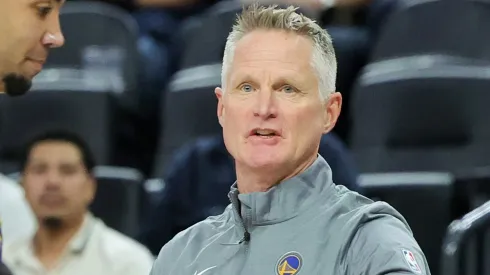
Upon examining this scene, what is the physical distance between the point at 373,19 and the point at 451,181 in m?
1.40

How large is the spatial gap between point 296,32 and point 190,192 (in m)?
1.95

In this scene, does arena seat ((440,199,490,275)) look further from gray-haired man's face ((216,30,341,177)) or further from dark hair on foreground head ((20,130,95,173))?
dark hair on foreground head ((20,130,95,173))

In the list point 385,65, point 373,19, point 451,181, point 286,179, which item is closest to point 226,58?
point 286,179

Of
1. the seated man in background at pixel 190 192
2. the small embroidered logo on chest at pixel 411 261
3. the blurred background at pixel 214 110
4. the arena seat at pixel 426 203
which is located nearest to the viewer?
the small embroidered logo on chest at pixel 411 261

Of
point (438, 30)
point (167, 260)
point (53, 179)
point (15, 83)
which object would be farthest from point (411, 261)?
point (438, 30)

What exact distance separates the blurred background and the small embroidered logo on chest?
1664 millimetres

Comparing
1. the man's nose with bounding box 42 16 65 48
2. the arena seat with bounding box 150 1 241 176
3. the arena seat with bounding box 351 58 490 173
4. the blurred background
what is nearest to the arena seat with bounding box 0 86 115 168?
the blurred background

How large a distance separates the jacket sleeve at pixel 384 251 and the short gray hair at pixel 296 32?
22 centimetres

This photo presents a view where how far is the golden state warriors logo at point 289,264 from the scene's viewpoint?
1.34 meters

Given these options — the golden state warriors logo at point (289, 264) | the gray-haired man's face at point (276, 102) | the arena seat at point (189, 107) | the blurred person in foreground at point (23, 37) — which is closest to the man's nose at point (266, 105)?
the gray-haired man's face at point (276, 102)

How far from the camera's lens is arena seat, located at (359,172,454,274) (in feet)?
9.69

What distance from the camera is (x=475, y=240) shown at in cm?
214

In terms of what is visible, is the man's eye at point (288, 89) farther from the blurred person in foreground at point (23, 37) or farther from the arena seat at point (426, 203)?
the arena seat at point (426, 203)

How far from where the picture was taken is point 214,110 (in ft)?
12.8
